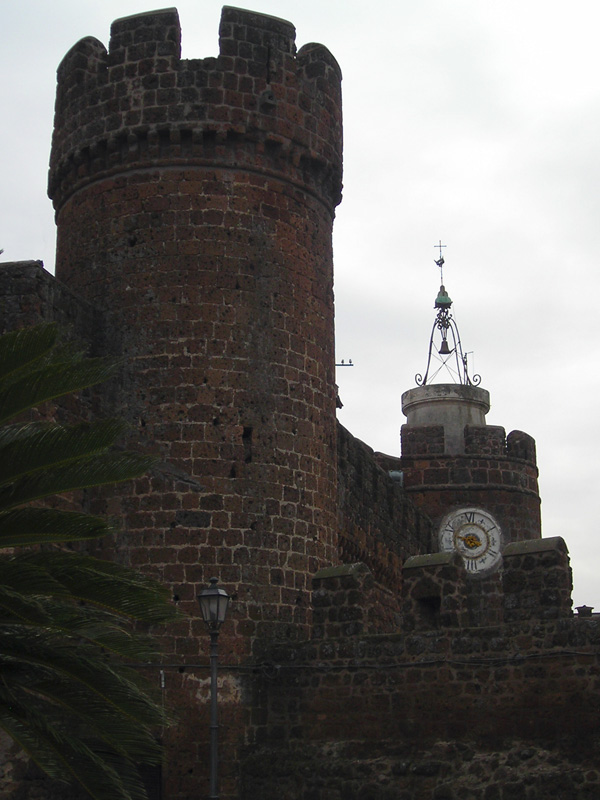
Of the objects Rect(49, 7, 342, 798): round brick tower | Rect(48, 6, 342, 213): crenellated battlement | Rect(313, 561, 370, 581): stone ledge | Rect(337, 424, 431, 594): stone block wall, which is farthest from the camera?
Rect(337, 424, 431, 594): stone block wall

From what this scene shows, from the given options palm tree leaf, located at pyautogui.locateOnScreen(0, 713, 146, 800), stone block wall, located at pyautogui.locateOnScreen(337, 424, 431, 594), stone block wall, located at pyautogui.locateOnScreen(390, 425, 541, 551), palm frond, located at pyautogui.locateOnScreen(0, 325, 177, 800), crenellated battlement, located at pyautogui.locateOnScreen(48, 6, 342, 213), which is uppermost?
crenellated battlement, located at pyautogui.locateOnScreen(48, 6, 342, 213)

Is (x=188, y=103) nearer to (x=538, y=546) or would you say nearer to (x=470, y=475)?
(x=538, y=546)

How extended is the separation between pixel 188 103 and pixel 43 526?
705cm

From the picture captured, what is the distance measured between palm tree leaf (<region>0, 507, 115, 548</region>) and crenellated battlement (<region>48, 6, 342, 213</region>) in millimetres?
6543

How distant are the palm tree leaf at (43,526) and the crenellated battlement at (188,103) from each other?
21.5 feet

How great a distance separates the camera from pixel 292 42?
15.6 metres

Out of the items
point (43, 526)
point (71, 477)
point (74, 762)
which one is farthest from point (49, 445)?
point (74, 762)

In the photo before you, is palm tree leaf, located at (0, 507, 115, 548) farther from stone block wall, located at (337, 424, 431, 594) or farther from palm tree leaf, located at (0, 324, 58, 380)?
stone block wall, located at (337, 424, 431, 594)

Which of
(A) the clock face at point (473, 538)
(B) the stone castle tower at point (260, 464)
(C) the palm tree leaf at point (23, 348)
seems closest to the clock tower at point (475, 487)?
(A) the clock face at point (473, 538)

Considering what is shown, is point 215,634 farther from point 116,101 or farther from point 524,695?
point 116,101

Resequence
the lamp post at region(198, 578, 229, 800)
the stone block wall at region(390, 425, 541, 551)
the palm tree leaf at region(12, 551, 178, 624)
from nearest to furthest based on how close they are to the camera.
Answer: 1. the palm tree leaf at region(12, 551, 178, 624)
2. the lamp post at region(198, 578, 229, 800)
3. the stone block wall at region(390, 425, 541, 551)

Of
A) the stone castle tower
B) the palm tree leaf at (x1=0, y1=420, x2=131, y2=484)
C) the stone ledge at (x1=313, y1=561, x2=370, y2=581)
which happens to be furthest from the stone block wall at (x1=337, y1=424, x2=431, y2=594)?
the palm tree leaf at (x1=0, y1=420, x2=131, y2=484)

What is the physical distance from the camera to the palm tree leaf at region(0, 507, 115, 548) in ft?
30.2

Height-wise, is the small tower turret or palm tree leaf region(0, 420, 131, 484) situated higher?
the small tower turret
